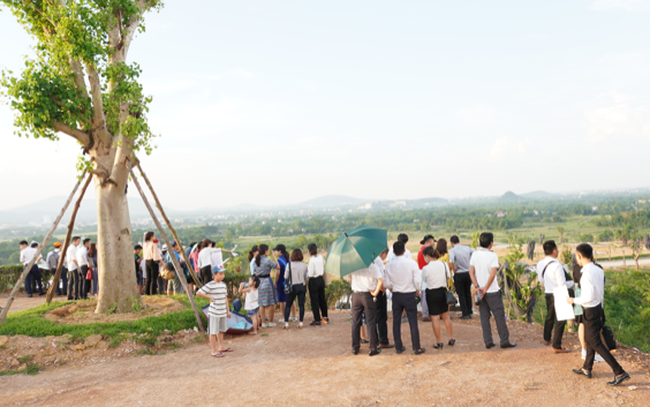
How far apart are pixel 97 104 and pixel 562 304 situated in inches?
397

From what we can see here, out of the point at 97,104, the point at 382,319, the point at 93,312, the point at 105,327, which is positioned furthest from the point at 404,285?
the point at 97,104

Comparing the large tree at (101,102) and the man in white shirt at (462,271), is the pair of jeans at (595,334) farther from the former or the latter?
the large tree at (101,102)

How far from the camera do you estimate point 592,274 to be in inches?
193

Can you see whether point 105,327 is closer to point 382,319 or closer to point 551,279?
point 382,319

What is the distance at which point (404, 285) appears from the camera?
20.4 feet

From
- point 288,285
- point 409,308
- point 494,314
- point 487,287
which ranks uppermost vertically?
point 487,287

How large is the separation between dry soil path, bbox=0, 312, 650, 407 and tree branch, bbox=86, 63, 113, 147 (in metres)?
5.36

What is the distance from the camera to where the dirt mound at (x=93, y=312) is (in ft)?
28.0

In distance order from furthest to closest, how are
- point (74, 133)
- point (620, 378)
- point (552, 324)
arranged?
point (74, 133)
point (552, 324)
point (620, 378)

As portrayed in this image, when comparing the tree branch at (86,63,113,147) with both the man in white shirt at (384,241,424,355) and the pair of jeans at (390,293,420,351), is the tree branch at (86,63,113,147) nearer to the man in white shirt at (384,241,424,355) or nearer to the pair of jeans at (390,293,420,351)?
the man in white shirt at (384,241,424,355)

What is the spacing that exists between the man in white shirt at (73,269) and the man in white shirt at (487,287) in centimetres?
1150

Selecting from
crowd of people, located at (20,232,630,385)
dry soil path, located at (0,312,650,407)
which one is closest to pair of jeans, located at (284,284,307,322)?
crowd of people, located at (20,232,630,385)

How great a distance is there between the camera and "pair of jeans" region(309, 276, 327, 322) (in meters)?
8.29

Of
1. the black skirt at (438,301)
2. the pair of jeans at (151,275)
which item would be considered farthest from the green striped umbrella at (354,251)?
the pair of jeans at (151,275)
